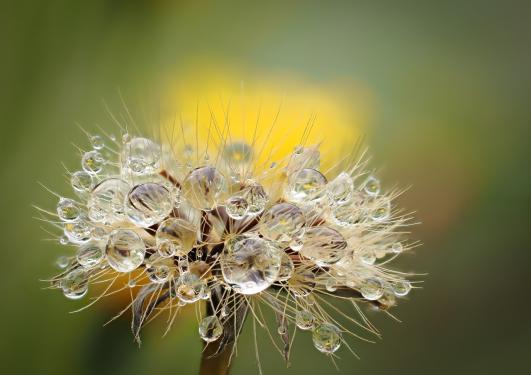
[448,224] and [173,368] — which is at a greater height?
[448,224]

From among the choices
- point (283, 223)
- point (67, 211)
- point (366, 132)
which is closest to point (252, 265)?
point (283, 223)

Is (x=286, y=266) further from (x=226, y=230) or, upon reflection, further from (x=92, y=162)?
(x=92, y=162)

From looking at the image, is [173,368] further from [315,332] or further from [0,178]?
[315,332]

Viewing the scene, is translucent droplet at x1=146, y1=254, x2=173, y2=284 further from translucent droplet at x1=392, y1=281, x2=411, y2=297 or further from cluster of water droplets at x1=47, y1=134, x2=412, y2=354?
translucent droplet at x1=392, y1=281, x2=411, y2=297

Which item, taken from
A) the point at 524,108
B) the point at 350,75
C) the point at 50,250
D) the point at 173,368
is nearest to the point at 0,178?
the point at 50,250

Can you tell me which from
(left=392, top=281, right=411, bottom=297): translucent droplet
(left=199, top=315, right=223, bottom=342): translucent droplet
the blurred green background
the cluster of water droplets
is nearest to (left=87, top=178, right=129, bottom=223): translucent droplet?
the cluster of water droplets

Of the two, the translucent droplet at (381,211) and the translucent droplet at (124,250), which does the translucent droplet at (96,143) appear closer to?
the translucent droplet at (124,250)
